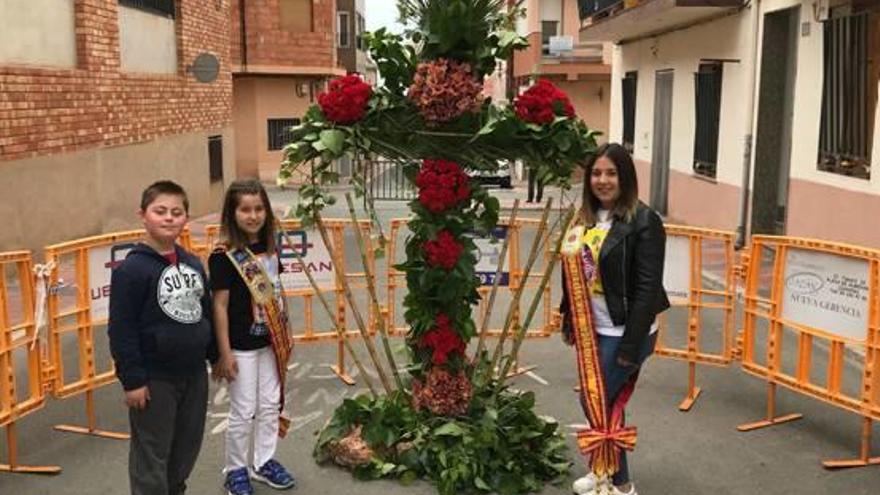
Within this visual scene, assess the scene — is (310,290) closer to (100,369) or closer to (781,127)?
(100,369)

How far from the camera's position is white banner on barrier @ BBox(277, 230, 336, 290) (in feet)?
21.7

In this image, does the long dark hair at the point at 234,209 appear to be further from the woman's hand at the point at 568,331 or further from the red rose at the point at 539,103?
the woman's hand at the point at 568,331

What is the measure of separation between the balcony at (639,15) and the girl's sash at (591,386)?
33.4ft

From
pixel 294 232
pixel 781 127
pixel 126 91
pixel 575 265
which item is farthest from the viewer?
pixel 126 91

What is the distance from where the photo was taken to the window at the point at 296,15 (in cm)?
2883

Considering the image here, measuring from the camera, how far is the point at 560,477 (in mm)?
4812

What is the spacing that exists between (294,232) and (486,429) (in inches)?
101

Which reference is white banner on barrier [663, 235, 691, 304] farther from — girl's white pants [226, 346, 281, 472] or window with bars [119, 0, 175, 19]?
window with bars [119, 0, 175, 19]

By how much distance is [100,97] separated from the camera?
12578 millimetres

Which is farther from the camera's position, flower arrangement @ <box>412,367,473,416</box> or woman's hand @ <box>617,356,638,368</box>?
flower arrangement @ <box>412,367,473,416</box>

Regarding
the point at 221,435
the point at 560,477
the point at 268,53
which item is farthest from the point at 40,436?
the point at 268,53

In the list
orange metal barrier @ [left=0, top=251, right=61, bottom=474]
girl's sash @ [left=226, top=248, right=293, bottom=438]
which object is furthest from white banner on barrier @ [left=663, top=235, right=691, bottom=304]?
orange metal barrier @ [left=0, top=251, right=61, bottom=474]

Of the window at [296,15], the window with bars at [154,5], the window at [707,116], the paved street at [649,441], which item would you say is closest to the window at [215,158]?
the window with bars at [154,5]

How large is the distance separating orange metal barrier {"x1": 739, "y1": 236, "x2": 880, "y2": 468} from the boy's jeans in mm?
3471
